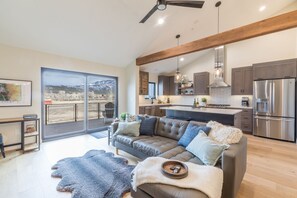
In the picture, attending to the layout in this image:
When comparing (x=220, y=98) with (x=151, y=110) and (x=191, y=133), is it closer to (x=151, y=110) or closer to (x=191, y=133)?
(x=151, y=110)

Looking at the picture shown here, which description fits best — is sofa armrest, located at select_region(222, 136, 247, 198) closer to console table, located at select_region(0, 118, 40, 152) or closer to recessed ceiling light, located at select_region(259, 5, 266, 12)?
console table, located at select_region(0, 118, 40, 152)

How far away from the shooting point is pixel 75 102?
520 cm

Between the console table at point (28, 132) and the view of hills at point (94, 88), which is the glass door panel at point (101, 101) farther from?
the console table at point (28, 132)

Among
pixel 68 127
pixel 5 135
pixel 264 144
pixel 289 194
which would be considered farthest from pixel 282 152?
pixel 5 135

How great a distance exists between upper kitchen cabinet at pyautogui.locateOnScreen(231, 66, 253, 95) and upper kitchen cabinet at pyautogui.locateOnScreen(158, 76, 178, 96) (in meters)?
2.87

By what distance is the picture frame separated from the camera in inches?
137

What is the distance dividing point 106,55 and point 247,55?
5.37 meters

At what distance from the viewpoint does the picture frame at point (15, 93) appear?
3479mm

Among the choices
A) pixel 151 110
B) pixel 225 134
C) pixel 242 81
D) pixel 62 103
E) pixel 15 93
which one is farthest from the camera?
pixel 151 110

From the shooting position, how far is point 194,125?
272 cm

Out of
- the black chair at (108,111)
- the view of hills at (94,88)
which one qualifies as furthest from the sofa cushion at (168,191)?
the black chair at (108,111)

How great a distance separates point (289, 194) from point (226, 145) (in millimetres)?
1212

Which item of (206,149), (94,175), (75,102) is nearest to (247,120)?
(206,149)

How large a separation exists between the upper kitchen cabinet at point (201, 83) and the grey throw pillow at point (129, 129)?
4.51 m
